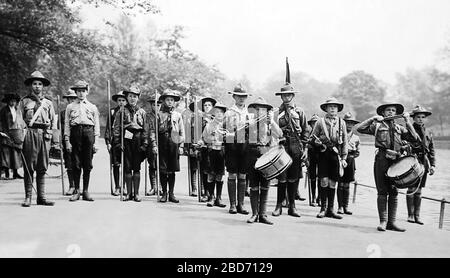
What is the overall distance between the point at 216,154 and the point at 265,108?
2.07 m

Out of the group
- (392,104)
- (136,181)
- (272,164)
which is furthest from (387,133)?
(136,181)

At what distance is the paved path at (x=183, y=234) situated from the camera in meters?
5.91

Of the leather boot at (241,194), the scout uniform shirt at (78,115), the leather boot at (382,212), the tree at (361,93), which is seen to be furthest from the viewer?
the tree at (361,93)

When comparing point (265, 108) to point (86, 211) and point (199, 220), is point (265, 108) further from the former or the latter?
point (86, 211)

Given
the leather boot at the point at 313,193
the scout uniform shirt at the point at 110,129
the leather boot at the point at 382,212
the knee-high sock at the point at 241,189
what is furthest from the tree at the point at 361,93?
the leather boot at the point at 382,212

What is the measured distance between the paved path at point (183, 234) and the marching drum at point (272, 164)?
85cm

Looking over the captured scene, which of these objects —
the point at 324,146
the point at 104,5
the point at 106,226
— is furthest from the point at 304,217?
the point at 104,5

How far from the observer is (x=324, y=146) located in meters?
8.93

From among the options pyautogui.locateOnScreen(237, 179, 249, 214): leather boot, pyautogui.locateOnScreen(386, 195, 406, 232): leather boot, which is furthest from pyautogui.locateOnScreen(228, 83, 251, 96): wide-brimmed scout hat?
pyautogui.locateOnScreen(386, 195, 406, 232): leather boot

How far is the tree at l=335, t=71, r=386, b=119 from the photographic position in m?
84.8

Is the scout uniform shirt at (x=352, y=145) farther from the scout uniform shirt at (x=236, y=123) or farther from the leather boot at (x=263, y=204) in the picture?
the leather boot at (x=263, y=204)

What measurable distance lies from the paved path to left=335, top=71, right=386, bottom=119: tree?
256ft

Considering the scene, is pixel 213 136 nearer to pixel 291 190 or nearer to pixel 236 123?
pixel 236 123

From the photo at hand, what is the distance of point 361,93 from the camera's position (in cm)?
8481
